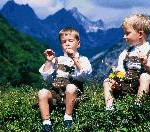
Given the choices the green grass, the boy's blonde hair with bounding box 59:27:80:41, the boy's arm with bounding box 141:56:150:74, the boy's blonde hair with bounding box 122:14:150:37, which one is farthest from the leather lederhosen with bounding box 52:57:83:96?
the boy's arm with bounding box 141:56:150:74

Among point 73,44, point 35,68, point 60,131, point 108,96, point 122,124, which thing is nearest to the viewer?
point 122,124

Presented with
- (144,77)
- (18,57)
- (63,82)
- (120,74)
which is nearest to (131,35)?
(120,74)

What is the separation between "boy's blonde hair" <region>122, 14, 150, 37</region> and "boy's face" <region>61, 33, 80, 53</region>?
1.12 meters

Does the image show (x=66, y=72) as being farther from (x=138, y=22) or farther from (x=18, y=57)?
(x=18, y=57)

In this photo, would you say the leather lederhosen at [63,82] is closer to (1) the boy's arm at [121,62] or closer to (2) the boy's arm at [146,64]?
(1) the boy's arm at [121,62]

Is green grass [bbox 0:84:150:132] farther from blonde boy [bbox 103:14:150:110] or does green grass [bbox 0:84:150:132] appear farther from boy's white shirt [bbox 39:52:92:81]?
boy's white shirt [bbox 39:52:92:81]

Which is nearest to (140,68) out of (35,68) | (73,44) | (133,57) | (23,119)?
(133,57)

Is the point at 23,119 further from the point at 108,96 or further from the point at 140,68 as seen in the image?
the point at 140,68

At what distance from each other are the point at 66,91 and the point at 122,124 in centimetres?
188

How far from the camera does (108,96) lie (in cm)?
938

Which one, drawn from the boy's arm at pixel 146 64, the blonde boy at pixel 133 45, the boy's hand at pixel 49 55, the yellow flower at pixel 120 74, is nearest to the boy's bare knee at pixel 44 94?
the boy's hand at pixel 49 55

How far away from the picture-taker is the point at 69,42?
32.8ft

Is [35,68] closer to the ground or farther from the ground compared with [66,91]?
farther from the ground

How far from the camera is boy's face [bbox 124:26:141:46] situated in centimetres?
957
